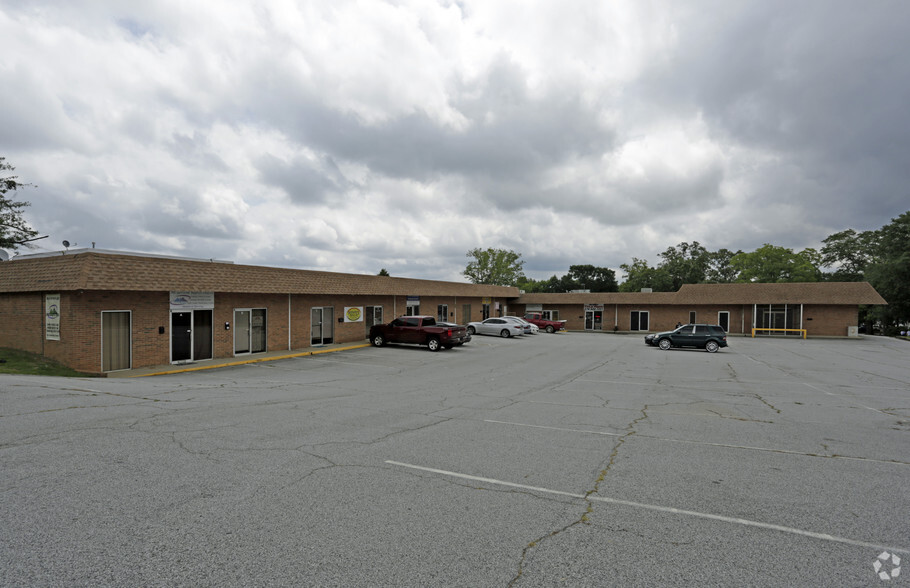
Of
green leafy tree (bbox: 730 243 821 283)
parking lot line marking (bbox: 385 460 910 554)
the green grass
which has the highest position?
green leafy tree (bbox: 730 243 821 283)

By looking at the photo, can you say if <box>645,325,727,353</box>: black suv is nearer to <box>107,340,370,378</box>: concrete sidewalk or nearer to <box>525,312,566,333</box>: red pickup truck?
<box>525,312,566,333</box>: red pickup truck

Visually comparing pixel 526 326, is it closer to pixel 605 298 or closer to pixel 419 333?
pixel 605 298

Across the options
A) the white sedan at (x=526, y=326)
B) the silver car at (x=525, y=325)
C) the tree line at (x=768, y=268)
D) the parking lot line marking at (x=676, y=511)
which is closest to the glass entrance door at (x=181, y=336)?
the parking lot line marking at (x=676, y=511)

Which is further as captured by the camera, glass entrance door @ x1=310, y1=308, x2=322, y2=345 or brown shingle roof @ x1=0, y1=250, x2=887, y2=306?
glass entrance door @ x1=310, y1=308, x2=322, y2=345

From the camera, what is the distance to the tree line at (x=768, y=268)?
5059cm

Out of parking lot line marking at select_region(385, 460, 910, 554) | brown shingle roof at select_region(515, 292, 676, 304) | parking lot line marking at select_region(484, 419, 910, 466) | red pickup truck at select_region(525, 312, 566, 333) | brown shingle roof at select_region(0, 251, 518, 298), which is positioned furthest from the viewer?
brown shingle roof at select_region(515, 292, 676, 304)

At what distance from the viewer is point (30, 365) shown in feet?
49.3

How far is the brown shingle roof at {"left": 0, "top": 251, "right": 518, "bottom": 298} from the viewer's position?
14.7m

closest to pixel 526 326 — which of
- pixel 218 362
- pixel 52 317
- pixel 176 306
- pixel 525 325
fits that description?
pixel 525 325

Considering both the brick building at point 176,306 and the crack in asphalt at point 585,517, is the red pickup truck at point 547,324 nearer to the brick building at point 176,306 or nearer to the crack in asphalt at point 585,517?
Answer: the brick building at point 176,306

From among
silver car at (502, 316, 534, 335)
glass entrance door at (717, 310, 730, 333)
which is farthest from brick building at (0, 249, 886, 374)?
glass entrance door at (717, 310, 730, 333)

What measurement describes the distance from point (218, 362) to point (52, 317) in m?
5.23

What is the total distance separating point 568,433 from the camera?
7.99 m

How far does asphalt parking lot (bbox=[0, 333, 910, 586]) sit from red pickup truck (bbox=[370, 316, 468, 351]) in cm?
1375
